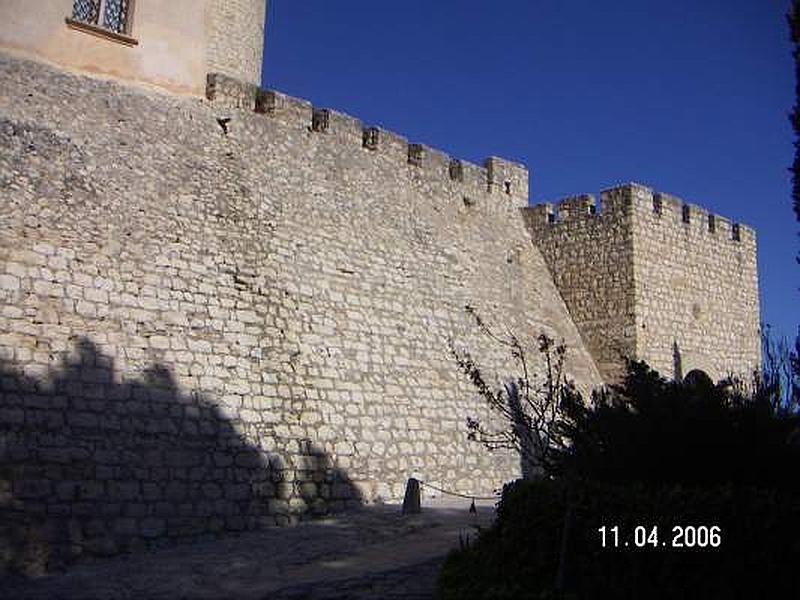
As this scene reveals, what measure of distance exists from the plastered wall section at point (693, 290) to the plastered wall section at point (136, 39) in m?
8.87

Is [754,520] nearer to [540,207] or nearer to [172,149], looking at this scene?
[172,149]

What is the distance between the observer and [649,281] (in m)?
16.3

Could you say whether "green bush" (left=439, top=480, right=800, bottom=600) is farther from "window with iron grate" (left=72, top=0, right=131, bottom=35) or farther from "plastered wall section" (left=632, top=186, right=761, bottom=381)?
"plastered wall section" (left=632, top=186, right=761, bottom=381)

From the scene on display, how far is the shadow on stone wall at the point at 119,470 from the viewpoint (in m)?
8.28

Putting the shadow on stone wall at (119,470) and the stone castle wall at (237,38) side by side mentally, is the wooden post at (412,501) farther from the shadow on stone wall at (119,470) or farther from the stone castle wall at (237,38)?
the stone castle wall at (237,38)

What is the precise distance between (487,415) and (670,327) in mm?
5189

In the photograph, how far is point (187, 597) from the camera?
7.20 metres

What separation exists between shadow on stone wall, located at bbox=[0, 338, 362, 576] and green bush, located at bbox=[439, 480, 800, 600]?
373 cm

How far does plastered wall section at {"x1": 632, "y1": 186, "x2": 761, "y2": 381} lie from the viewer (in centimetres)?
1617

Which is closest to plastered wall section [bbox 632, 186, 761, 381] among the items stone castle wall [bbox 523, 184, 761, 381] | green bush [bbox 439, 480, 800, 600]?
stone castle wall [bbox 523, 184, 761, 381]

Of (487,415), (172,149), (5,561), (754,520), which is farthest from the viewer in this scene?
(487,415)

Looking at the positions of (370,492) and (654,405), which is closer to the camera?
(654,405)

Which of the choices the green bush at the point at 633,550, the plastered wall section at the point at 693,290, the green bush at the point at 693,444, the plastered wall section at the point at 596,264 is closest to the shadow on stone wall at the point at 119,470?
the green bush at the point at 633,550

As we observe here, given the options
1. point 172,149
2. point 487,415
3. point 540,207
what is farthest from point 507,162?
point 172,149
